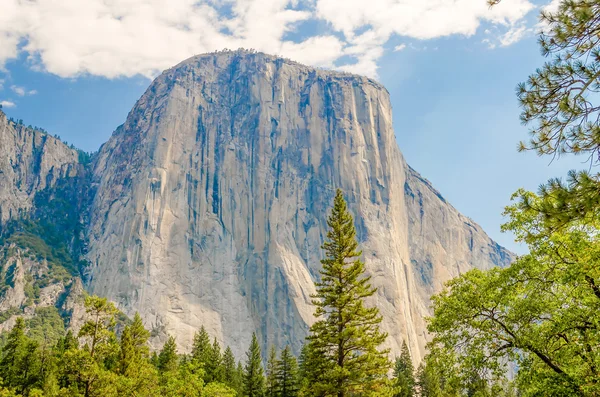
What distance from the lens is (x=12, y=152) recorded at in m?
194

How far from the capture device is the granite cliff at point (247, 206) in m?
141

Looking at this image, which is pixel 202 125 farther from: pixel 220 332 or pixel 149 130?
pixel 220 332

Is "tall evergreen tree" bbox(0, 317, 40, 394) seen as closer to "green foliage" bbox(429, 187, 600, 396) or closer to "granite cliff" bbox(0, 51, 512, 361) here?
"green foliage" bbox(429, 187, 600, 396)

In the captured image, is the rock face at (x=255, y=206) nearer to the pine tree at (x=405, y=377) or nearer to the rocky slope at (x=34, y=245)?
the rocky slope at (x=34, y=245)

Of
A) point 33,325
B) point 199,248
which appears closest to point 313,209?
point 199,248

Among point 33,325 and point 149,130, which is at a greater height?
point 149,130

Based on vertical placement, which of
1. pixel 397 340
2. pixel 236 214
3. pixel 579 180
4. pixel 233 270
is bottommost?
pixel 579 180

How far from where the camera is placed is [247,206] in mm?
161625

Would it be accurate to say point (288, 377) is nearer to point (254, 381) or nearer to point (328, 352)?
point (254, 381)

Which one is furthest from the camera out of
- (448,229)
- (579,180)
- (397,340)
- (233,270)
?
(448,229)

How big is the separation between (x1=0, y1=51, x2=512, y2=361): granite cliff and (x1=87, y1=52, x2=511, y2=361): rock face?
1.47 feet

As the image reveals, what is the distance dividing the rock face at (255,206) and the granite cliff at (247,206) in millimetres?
449

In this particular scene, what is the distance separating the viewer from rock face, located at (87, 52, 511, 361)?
140m

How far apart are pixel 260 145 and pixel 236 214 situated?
27.5m
